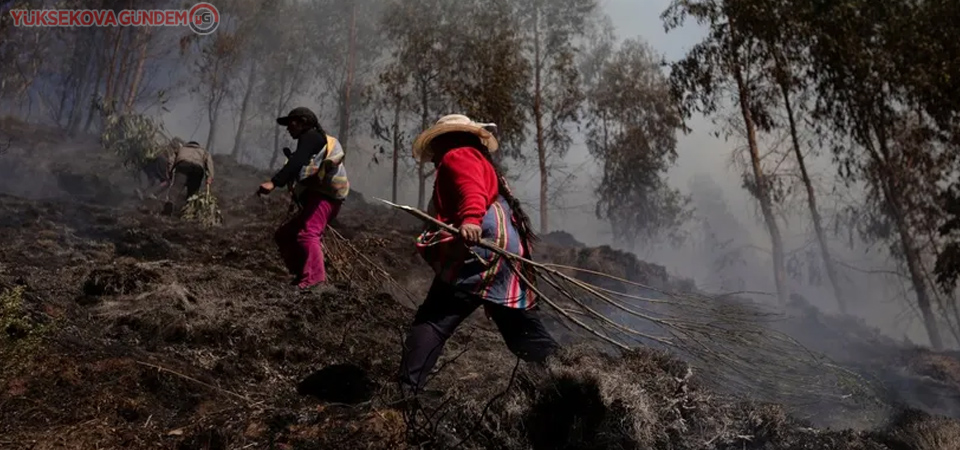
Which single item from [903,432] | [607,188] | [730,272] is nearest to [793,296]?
[607,188]

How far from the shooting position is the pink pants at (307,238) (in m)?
4.38

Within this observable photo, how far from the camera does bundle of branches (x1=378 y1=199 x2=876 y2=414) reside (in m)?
2.51

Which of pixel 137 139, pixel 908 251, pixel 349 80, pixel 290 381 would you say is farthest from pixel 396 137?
pixel 290 381

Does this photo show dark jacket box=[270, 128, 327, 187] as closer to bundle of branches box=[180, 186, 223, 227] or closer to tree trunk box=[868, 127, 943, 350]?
bundle of branches box=[180, 186, 223, 227]

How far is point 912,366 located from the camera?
34.0 ft

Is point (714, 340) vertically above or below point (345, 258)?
below

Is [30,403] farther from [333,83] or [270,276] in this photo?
[333,83]

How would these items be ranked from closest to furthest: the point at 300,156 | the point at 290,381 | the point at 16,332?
1. the point at 16,332
2. the point at 290,381
3. the point at 300,156

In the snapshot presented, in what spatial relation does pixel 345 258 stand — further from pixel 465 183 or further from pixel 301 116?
pixel 465 183

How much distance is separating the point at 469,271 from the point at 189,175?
6.83m

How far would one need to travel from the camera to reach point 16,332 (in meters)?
2.73

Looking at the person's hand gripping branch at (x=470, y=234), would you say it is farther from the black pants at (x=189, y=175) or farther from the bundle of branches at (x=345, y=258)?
the black pants at (x=189, y=175)

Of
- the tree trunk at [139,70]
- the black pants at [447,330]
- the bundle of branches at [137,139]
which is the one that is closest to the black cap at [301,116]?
the black pants at [447,330]

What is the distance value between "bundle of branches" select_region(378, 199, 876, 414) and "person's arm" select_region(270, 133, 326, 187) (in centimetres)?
189
